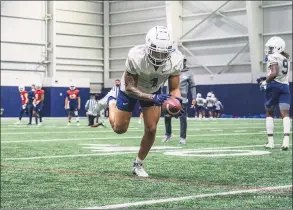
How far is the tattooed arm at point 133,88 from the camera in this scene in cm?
626

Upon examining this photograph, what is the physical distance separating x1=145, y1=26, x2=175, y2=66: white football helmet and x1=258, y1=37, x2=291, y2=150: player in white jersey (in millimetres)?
4718

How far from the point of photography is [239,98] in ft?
127

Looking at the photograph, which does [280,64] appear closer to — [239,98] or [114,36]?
[239,98]

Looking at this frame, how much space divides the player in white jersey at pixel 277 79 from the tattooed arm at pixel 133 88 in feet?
14.5

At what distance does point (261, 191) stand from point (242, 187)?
0.37 meters

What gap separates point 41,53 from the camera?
43.0 meters

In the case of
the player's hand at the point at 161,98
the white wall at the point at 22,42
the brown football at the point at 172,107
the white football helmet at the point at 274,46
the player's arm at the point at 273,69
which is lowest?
the brown football at the point at 172,107

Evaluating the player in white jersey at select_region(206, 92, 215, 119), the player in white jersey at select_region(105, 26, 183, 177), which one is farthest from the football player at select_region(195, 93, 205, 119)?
the player in white jersey at select_region(105, 26, 183, 177)

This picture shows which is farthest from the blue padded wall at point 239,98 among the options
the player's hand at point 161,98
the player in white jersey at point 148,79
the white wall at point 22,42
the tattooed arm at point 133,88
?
the player's hand at point 161,98

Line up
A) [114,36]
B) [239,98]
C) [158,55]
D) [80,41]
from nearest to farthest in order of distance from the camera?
1. [158,55]
2. [239,98]
3. [80,41]
4. [114,36]

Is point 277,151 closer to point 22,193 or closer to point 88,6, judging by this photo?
point 22,193

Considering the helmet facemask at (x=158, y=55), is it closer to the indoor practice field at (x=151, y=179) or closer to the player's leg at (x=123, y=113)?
the player's leg at (x=123, y=113)

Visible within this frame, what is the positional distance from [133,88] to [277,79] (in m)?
4.93

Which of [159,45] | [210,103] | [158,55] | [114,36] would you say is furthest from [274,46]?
[114,36]
